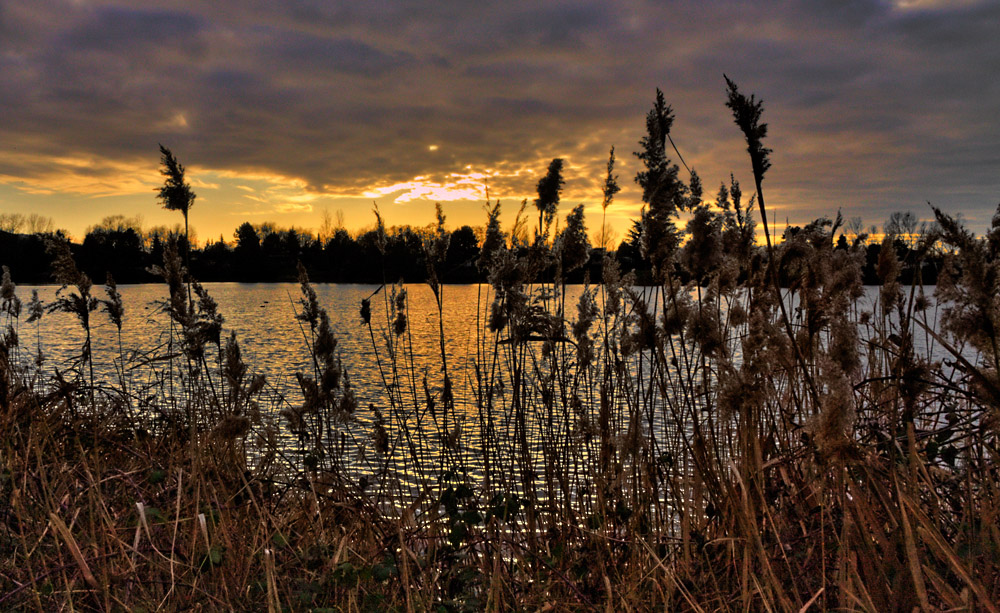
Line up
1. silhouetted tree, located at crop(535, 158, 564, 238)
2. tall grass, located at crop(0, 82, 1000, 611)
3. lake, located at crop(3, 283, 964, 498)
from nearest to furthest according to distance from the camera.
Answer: tall grass, located at crop(0, 82, 1000, 611) → silhouetted tree, located at crop(535, 158, 564, 238) → lake, located at crop(3, 283, 964, 498)

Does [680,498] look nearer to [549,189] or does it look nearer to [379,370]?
[549,189]

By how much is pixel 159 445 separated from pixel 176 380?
474 centimetres

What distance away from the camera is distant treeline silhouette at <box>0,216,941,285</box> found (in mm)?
4004

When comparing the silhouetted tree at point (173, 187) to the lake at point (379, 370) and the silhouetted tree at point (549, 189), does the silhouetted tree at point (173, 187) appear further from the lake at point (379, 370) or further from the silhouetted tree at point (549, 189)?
the silhouetted tree at point (549, 189)

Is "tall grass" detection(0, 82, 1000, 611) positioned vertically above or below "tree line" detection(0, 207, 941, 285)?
below

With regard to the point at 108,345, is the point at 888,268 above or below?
above

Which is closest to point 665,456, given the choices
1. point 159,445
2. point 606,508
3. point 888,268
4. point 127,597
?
point 606,508

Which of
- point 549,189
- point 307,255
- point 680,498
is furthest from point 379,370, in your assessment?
point 307,255

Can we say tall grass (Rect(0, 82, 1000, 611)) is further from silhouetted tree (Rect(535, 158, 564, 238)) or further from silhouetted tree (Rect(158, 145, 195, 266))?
silhouetted tree (Rect(158, 145, 195, 266))

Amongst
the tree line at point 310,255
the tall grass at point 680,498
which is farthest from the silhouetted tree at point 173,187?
the tall grass at point 680,498

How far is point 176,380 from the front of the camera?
853cm

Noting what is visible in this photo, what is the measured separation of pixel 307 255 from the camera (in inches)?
952

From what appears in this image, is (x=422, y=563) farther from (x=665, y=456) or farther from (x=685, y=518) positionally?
(x=665, y=456)

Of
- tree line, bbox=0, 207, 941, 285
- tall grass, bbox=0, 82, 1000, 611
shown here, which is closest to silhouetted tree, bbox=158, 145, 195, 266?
tree line, bbox=0, 207, 941, 285
